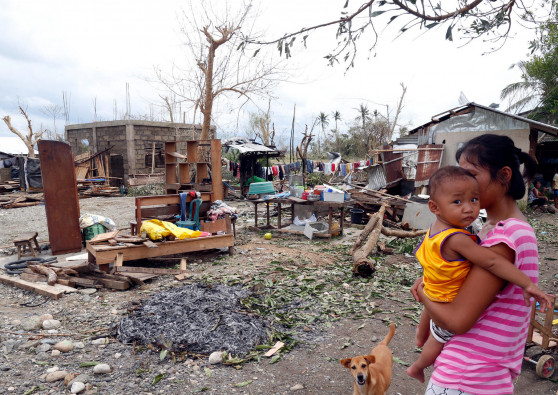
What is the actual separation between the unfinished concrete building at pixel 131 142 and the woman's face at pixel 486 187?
2110 centimetres

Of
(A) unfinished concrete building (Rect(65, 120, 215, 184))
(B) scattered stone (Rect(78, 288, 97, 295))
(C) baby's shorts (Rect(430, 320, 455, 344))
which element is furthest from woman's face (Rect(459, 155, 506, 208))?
(A) unfinished concrete building (Rect(65, 120, 215, 184))

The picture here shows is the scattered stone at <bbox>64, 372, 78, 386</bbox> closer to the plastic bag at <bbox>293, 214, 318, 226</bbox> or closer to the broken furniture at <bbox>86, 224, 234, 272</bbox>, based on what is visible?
the broken furniture at <bbox>86, 224, 234, 272</bbox>

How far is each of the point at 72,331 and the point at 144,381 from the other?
1.68 metres

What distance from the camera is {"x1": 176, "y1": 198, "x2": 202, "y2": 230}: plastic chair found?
8.56 metres

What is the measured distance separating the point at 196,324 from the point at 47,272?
349 centimetres

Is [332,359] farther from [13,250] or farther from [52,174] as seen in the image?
[13,250]

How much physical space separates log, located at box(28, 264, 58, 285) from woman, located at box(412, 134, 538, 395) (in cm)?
625

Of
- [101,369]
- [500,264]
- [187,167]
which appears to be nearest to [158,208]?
[187,167]

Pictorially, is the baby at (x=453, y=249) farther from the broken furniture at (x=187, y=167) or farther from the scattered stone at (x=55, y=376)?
the broken furniture at (x=187, y=167)

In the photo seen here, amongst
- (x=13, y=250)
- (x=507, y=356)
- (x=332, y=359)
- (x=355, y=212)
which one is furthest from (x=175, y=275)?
(x=355, y=212)

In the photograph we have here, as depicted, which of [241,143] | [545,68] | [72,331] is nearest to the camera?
[72,331]

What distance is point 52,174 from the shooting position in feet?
26.4

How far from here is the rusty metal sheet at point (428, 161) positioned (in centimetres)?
1535

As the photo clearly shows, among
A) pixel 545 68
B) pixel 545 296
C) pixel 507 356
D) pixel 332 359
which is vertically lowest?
pixel 332 359
